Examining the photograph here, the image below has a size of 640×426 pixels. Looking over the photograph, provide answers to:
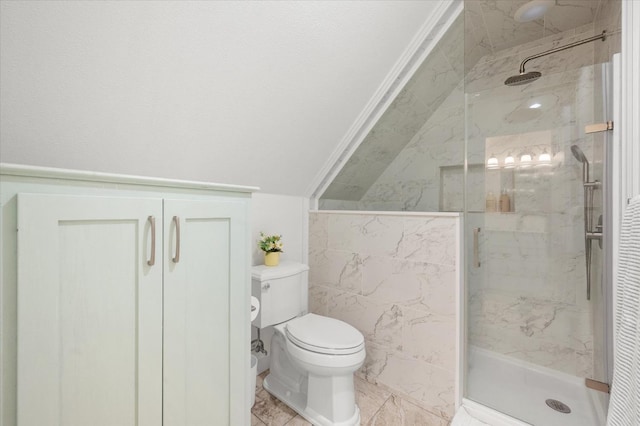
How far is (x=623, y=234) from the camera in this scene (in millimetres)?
992

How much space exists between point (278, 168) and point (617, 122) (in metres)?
1.71

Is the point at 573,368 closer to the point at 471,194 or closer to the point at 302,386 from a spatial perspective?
the point at 471,194

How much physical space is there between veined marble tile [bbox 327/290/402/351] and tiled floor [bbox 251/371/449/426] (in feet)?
1.01

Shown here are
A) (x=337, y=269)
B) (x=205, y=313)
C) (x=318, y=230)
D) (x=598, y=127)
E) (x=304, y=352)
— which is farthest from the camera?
(x=318, y=230)

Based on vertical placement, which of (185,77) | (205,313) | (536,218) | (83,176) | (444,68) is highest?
(444,68)

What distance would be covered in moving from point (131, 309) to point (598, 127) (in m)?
2.12

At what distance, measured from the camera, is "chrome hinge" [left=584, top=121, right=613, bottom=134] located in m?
1.28

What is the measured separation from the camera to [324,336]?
152 cm

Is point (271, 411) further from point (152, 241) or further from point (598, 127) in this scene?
point (598, 127)

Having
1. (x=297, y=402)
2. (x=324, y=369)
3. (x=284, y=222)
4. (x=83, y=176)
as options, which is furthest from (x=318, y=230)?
(x=83, y=176)

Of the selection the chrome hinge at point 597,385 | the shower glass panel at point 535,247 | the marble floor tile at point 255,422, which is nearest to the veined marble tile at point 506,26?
the shower glass panel at point 535,247

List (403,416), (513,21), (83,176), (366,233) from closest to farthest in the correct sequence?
(83,176), (403,416), (513,21), (366,233)

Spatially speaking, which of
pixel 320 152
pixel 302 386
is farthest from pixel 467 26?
pixel 302 386

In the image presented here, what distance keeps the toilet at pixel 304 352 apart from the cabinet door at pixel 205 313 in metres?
0.45
